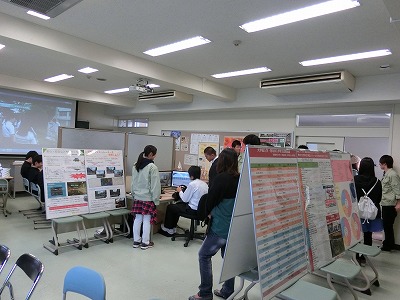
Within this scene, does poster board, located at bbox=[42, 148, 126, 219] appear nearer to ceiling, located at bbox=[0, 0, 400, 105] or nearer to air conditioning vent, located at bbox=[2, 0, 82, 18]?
ceiling, located at bbox=[0, 0, 400, 105]

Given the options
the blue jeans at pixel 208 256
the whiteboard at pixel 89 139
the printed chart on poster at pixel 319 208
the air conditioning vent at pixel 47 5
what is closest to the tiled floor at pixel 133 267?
the blue jeans at pixel 208 256

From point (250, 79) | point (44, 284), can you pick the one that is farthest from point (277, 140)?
point (44, 284)

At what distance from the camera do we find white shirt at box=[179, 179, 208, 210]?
440cm

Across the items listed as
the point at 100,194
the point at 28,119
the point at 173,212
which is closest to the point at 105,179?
the point at 100,194

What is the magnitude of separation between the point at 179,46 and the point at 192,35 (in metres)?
0.47

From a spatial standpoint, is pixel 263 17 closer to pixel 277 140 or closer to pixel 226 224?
pixel 226 224

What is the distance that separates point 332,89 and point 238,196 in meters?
3.66

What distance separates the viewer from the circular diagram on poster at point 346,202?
3.08 metres

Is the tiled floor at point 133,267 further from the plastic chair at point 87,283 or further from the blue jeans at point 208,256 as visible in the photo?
the plastic chair at point 87,283

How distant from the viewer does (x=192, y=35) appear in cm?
358

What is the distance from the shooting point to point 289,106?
5867mm

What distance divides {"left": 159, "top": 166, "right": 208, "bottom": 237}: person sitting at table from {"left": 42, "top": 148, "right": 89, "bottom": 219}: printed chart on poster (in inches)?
51.8

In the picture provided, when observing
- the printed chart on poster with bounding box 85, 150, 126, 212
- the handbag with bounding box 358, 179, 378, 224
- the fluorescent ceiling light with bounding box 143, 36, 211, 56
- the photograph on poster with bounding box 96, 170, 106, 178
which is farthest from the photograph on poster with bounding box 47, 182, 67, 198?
the handbag with bounding box 358, 179, 378, 224

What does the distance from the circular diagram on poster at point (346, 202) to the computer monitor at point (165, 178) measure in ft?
10.6
